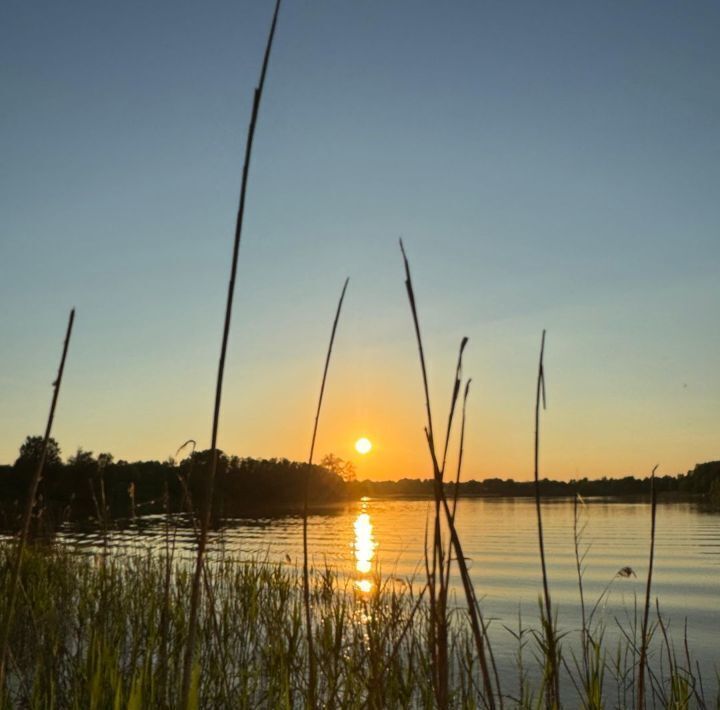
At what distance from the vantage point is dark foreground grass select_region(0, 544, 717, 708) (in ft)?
13.4

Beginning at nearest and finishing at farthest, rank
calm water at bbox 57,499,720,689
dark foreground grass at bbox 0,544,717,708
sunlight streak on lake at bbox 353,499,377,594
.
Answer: dark foreground grass at bbox 0,544,717,708, calm water at bbox 57,499,720,689, sunlight streak on lake at bbox 353,499,377,594

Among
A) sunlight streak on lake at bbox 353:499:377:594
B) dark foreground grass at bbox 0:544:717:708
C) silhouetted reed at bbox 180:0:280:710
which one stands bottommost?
sunlight streak on lake at bbox 353:499:377:594

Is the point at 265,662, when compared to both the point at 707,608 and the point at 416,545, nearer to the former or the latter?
the point at 707,608

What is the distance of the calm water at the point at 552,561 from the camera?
582 inches

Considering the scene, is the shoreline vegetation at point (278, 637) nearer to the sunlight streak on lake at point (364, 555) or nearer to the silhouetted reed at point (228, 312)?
the silhouetted reed at point (228, 312)

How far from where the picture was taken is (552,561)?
31.5 m

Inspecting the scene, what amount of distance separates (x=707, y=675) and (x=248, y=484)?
99.5 meters

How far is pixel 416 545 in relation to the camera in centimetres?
4088

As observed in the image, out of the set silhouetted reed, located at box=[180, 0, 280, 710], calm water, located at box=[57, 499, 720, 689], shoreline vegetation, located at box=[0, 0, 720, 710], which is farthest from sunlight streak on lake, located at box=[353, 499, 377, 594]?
silhouetted reed, located at box=[180, 0, 280, 710]

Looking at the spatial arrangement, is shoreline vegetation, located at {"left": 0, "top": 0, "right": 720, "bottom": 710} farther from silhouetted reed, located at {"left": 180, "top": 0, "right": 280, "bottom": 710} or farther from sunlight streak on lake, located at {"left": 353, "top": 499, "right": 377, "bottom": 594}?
sunlight streak on lake, located at {"left": 353, "top": 499, "right": 377, "bottom": 594}

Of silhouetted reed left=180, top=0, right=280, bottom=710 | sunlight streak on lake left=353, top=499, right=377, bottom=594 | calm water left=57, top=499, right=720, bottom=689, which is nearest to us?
silhouetted reed left=180, top=0, right=280, bottom=710

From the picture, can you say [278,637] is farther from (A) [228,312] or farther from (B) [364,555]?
(B) [364,555]

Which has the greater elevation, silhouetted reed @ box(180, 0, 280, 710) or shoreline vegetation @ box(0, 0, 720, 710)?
silhouetted reed @ box(180, 0, 280, 710)

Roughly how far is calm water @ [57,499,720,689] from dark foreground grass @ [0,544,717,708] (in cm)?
78
